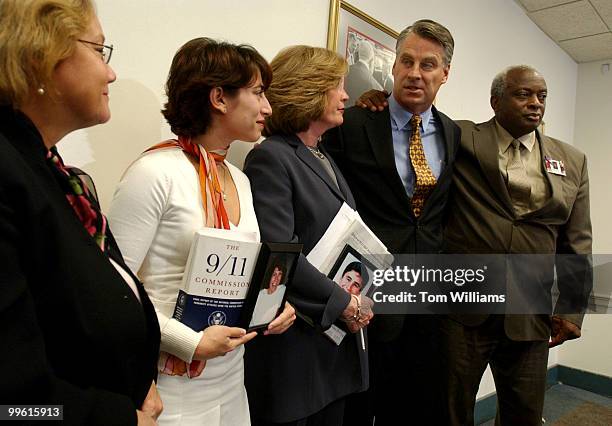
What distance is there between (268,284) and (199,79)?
0.54m

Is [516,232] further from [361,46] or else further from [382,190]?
[361,46]

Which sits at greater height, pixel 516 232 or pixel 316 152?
pixel 316 152

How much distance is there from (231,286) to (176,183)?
27cm

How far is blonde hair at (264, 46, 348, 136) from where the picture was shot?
148 centimetres

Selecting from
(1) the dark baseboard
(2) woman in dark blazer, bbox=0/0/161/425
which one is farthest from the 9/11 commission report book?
(1) the dark baseboard

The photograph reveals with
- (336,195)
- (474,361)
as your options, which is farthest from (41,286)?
(474,361)

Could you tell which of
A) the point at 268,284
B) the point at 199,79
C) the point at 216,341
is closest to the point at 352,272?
the point at 268,284

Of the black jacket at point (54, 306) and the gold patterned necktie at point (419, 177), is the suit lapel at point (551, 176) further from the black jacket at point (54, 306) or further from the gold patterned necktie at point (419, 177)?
the black jacket at point (54, 306)

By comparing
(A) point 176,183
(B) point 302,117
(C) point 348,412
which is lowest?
(C) point 348,412

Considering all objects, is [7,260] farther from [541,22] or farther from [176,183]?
[541,22]

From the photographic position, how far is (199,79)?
115 centimetres

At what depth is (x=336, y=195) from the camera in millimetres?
1449

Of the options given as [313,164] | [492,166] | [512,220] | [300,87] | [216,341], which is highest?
[300,87]

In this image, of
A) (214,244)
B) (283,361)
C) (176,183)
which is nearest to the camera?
(214,244)
